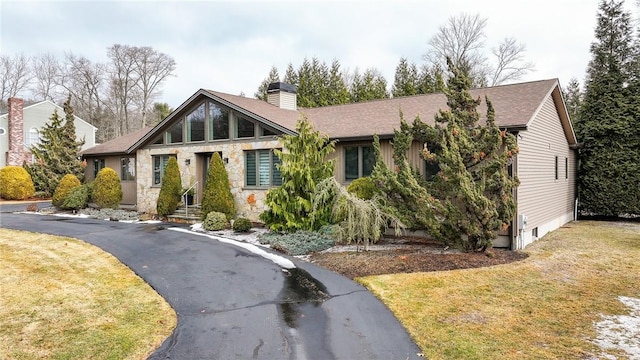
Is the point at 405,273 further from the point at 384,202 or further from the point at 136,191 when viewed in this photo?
the point at 136,191

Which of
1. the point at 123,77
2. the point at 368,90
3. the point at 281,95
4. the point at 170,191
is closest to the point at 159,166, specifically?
the point at 170,191

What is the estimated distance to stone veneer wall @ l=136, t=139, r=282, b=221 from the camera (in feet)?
46.1

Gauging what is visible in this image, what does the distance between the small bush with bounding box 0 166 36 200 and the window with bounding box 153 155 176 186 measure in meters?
11.9

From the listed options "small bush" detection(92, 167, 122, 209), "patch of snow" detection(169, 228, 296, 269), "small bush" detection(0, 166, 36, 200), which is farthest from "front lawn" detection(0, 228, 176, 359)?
"small bush" detection(0, 166, 36, 200)

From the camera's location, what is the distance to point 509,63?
3031 cm

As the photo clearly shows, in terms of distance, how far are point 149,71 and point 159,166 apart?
26.2 metres

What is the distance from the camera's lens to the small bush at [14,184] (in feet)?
73.7

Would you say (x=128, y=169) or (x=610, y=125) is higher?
(x=610, y=125)

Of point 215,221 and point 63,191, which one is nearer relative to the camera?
point 215,221

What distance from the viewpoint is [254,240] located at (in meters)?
11.3

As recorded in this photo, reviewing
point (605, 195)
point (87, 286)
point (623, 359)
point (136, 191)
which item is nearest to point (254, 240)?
point (87, 286)

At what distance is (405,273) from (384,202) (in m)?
2.89

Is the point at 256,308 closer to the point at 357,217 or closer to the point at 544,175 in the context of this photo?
the point at 357,217

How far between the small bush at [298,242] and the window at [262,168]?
302 cm
